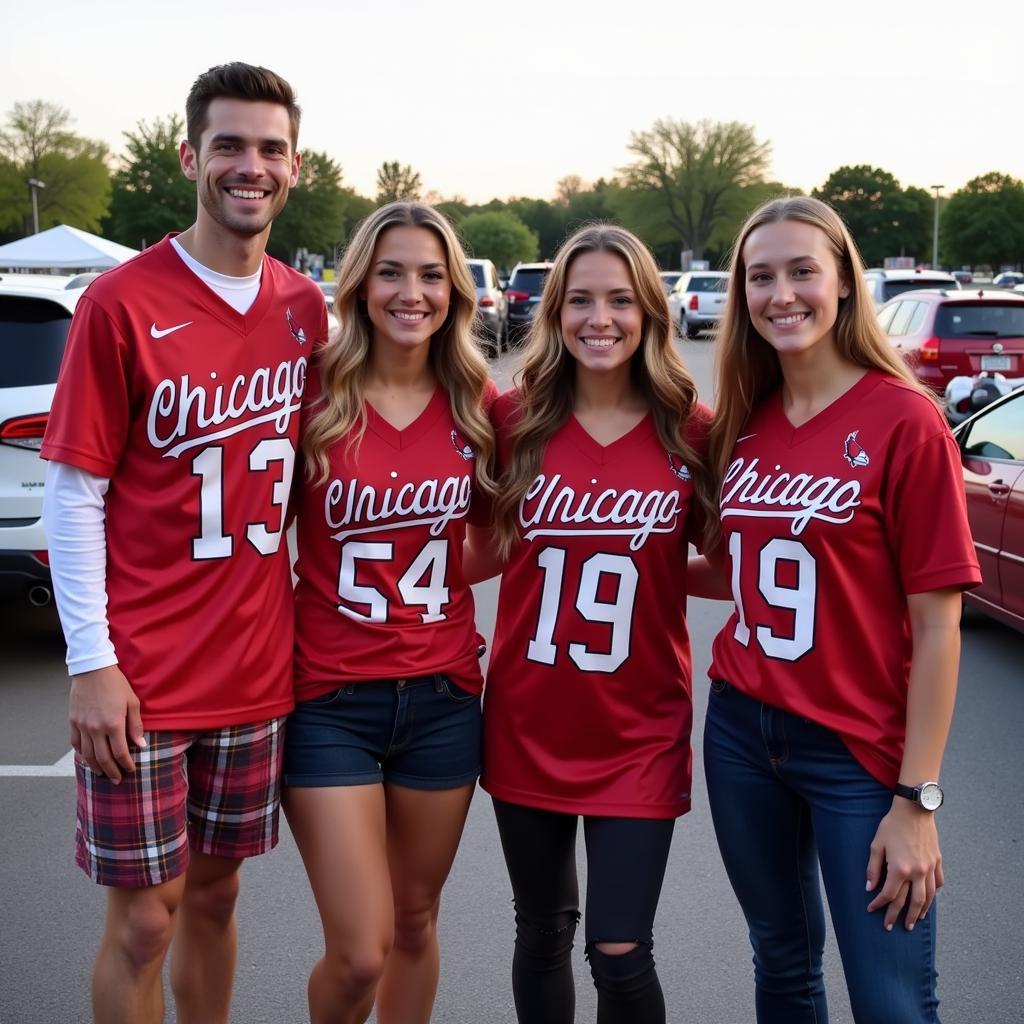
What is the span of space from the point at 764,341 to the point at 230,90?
1.47 metres

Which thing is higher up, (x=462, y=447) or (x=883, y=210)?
(x=883, y=210)

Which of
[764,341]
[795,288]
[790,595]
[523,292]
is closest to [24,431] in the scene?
[764,341]

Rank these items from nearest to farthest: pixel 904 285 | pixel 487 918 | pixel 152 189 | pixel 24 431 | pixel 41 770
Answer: pixel 487 918, pixel 41 770, pixel 24 431, pixel 904 285, pixel 152 189

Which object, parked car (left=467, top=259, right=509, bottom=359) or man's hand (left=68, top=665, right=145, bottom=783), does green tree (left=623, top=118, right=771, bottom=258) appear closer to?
parked car (left=467, top=259, right=509, bottom=359)

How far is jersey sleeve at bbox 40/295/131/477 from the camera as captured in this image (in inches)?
99.9

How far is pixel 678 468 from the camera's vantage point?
2.87 metres

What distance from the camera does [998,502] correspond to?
20.6 feet

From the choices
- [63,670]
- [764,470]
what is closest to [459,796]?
[764,470]

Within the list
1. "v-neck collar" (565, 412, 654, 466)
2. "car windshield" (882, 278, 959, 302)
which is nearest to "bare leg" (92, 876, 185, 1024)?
"v-neck collar" (565, 412, 654, 466)

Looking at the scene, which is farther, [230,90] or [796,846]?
[230,90]

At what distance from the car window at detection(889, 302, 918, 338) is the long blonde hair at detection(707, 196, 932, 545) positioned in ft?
40.9

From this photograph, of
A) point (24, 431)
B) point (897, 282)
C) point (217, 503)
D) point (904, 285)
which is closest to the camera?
point (217, 503)

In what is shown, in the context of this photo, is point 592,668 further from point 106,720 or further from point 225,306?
point 225,306

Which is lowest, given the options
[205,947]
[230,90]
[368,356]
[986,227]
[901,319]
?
[205,947]
